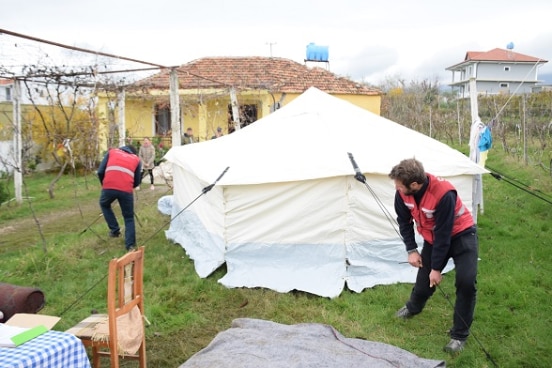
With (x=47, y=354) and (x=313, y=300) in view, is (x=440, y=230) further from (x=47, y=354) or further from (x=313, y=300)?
(x=47, y=354)

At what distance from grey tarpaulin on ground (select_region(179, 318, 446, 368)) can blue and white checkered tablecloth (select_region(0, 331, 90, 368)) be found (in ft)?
3.04

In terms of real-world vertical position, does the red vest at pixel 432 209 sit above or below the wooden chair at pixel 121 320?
above

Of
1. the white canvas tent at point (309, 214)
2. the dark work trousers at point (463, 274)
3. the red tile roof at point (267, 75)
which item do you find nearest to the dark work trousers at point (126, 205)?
the white canvas tent at point (309, 214)

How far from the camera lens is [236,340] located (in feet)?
10.9

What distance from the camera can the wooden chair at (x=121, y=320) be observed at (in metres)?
2.75

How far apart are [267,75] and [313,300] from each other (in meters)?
13.5

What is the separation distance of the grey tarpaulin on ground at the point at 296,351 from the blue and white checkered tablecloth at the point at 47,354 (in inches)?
36.4

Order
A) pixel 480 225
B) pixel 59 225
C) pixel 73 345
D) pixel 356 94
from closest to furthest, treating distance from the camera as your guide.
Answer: pixel 73 345 → pixel 480 225 → pixel 59 225 → pixel 356 94

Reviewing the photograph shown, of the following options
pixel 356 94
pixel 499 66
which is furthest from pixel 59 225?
pixel 499 66

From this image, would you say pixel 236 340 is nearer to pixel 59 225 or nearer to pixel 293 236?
pixel 293 236

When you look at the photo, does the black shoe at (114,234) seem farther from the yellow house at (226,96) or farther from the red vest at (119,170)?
the yellow house at (226,96)

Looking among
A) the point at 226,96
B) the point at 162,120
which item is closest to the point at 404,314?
the point at 226,96

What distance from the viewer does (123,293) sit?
2.90 meters

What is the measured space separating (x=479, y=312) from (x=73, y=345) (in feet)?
11.3
